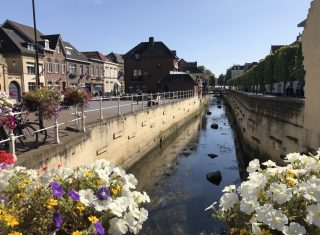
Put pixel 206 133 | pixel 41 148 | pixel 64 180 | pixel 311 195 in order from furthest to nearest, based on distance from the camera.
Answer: pixel 206 133 → pixel 41 148 → pixel 64 180 → pixel 311 195

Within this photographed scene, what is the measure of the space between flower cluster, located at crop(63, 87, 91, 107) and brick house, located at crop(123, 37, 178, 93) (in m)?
53.7

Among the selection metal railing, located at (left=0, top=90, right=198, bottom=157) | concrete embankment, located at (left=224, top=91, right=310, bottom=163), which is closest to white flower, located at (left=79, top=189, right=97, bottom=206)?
metal railing, located at (left=0, top=90, right=198, bottom=157)

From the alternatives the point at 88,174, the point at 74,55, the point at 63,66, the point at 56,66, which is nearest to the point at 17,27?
the point at 56,66

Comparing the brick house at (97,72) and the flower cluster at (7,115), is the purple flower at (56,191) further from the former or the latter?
the brick house at (97,72)

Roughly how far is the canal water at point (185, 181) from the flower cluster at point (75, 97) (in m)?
4.40

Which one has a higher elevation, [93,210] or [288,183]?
[288,183]

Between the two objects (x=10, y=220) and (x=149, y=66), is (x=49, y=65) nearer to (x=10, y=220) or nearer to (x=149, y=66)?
(x=149, y=66)

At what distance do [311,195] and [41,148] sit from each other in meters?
7.14

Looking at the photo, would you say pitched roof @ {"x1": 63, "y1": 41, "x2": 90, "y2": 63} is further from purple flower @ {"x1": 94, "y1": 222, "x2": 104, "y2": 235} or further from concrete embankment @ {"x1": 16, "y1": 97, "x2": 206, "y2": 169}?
purple flower @ {"x1": 94, "y1": 222, "x2": 104, "y2": 235}

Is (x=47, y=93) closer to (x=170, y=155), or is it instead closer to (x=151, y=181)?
(x=151, y=181)

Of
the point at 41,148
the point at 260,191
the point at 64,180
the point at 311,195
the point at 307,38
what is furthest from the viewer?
the point at 307,38

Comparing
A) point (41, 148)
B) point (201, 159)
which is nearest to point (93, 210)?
point (41, 148)

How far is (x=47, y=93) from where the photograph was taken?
8.41 m

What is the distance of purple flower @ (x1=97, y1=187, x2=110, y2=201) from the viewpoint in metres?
2.85
